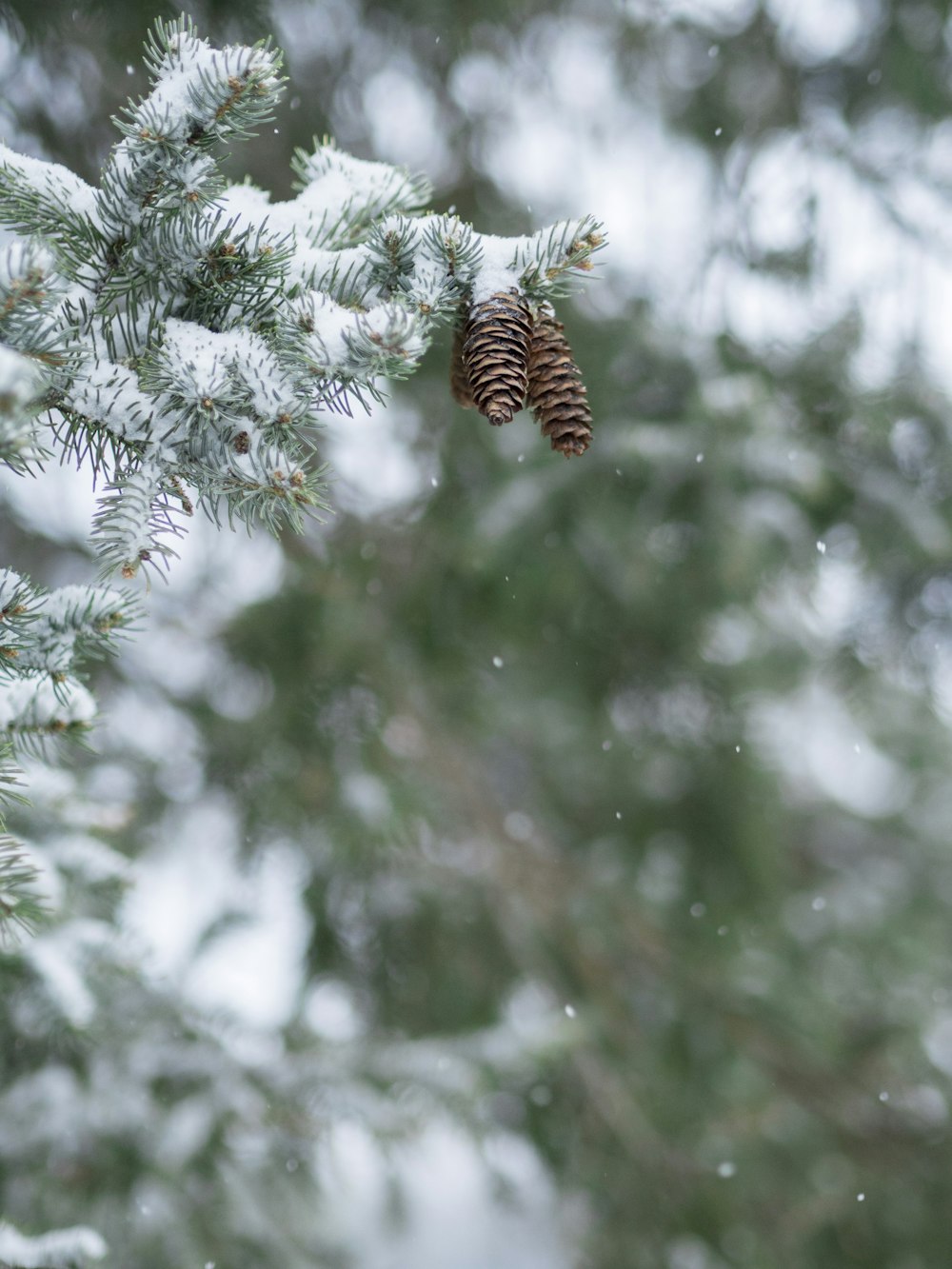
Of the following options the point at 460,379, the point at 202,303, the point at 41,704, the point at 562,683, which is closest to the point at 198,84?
the point at 202,303

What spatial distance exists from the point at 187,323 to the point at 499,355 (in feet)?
1.07

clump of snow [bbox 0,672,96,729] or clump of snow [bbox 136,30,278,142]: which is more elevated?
clump of snow [bbox 136,30,278,142]

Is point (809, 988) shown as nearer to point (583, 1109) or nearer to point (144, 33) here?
point (583, 1109)

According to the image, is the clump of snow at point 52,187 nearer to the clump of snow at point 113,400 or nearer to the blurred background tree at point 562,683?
the clump of snow at point 113,400

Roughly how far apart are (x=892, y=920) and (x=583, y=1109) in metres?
2.47

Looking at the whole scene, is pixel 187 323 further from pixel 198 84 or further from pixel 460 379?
pixel 460 379

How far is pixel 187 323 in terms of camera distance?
3.34ft

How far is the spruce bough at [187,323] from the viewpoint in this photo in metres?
0.91

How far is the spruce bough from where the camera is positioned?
2.97 feet

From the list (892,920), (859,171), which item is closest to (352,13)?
(859,171)

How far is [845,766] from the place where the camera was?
8.17 m

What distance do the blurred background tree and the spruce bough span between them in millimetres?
1101

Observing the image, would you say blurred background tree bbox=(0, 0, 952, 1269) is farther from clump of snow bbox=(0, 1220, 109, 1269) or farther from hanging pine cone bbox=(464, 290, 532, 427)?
hanging pine cone bbox=(464, 290, 532, 427)

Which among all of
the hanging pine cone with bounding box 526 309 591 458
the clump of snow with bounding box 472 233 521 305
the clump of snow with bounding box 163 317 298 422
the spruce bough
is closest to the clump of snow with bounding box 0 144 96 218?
the spruce bough
